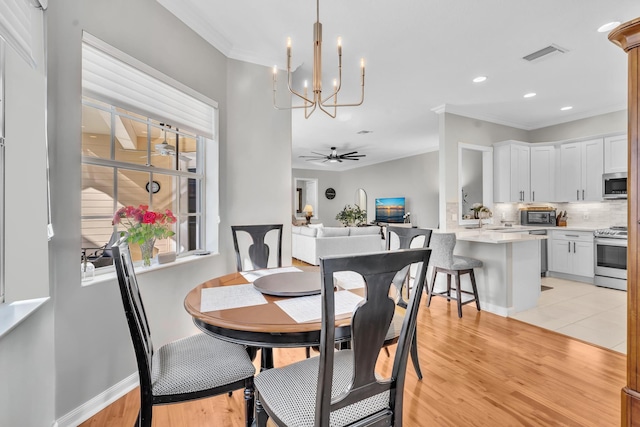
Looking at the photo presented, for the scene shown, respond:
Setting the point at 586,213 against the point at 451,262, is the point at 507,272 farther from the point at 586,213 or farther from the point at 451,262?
the point at 586,213

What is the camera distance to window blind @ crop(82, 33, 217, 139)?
1.81 meters

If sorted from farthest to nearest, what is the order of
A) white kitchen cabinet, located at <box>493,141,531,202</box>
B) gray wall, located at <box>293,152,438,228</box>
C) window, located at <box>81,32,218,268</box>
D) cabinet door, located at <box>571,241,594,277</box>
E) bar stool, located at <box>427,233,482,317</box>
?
1. gray wall, located at <box>293,152,438,228</box>
2. white kitchen cabinet, located at <box>493,141,531,202</box>
3. cabinet door, located at <box>571,241,594,277</box>
4. bar stool, located at <box>427,233,482,317</box>
5. window, located at <box>81,32,218,268</box>

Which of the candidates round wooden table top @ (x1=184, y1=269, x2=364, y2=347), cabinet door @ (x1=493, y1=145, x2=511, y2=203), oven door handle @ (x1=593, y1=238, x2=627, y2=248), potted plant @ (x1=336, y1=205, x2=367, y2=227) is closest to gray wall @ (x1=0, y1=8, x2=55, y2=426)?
round wooden table top @ (x1=184, y1=269, x2=364, y2=347)

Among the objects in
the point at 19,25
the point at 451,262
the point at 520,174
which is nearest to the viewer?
the point at 19,25

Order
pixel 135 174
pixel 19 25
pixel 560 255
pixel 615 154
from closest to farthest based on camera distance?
pixel 19 25, pixel 135 174, pixel 615 154, pixel 560 255

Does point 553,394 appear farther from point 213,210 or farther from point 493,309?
point 213,210

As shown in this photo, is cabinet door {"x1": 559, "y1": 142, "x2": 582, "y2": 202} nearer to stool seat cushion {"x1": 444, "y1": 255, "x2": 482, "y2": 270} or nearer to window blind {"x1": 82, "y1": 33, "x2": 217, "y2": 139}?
stool seat cushion {"x1": 444, "y1": 255, "x2": 482, "y2": 270}

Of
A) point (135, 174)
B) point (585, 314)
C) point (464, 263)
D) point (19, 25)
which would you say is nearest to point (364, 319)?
point (19, 25)

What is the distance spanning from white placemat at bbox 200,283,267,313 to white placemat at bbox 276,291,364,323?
142 mm

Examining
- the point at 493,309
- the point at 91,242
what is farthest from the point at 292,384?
the point at 493,309

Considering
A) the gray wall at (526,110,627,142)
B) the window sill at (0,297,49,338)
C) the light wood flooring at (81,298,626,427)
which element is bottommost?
the light wood flooring at (81,298,626,427)

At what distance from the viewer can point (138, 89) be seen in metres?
2.08

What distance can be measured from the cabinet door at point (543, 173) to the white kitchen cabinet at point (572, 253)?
0.68 m

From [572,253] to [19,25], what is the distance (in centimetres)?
645
